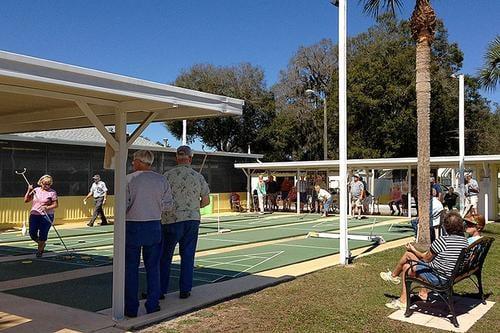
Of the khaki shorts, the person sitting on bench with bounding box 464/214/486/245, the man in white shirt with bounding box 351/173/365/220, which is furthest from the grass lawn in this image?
the khaki shorts

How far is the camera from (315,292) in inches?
283

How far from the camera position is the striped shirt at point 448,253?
575 cm

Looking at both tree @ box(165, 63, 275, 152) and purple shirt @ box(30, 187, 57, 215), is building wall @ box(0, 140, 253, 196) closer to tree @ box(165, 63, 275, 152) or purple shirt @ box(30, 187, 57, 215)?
purple shirt @ box(30, 187, 57, 215)

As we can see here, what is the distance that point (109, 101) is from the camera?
19.3 feet

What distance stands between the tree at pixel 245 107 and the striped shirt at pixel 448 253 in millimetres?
36940

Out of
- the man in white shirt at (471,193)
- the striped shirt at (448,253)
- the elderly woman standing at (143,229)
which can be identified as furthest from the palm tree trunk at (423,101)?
the man in white shirt at (471,193)

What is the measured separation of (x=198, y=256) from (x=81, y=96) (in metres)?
5.78

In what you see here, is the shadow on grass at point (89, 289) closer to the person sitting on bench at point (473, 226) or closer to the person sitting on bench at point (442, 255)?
the person sitting on bench at point (442, 255)

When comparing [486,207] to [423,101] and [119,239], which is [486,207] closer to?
[423,101]

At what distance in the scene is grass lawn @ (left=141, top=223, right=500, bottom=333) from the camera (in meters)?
5.55

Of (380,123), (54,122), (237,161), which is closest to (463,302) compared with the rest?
(54,122)

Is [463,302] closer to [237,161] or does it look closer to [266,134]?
[237,161]

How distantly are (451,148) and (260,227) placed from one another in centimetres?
2348

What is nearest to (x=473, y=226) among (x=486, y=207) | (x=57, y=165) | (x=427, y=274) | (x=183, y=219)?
(x=427, y=274)
